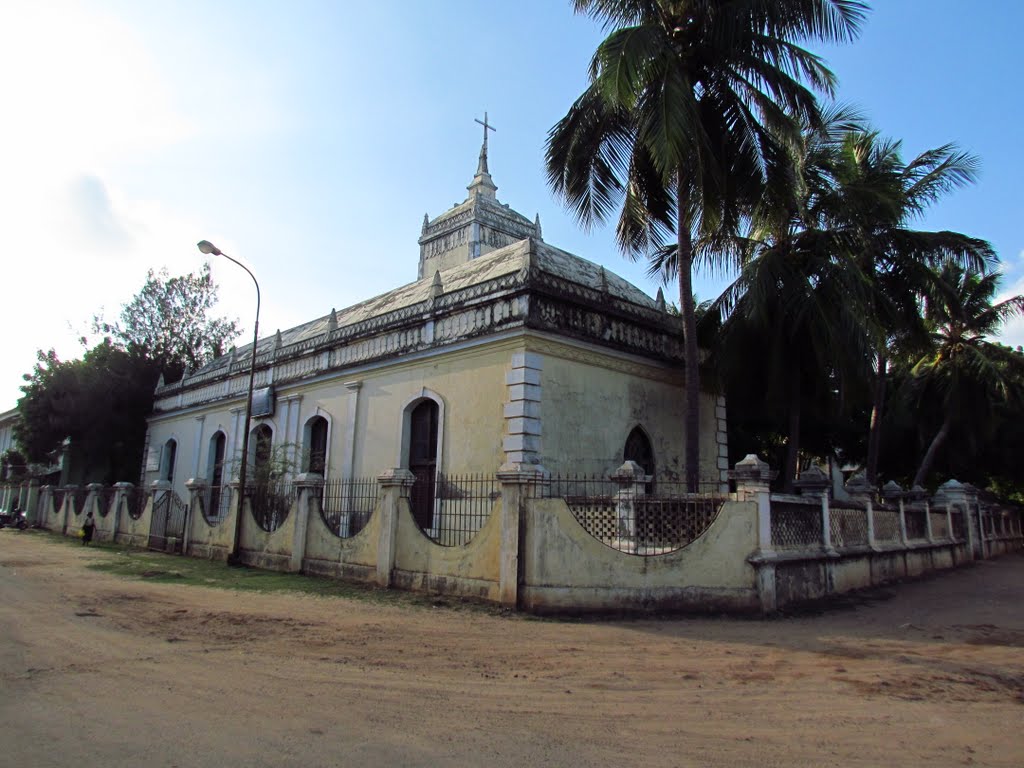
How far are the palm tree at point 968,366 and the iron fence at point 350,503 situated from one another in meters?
17.7

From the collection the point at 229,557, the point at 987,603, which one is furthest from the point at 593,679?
the point at 229,557

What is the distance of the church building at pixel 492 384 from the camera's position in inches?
535

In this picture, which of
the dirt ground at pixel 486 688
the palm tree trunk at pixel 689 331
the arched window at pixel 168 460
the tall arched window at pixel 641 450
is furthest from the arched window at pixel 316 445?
the arched window at pixel 168 460

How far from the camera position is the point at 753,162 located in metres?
13.1

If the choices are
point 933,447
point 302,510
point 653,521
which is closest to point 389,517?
point 302,510

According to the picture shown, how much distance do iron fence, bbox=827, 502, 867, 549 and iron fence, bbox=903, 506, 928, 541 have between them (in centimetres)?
285

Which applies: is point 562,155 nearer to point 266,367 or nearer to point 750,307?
point 750,307

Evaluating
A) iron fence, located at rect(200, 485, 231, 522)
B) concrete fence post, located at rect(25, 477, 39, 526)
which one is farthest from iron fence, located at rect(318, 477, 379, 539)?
concrete fence post, located at rect(25, 477, 39, 526)

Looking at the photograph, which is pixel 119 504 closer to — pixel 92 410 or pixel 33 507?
pixel 92 410

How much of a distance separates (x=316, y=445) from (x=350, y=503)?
410 cm

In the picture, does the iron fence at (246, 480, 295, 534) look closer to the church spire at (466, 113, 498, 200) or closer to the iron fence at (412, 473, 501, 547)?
the iron fence at (412, 473, 501, 547)

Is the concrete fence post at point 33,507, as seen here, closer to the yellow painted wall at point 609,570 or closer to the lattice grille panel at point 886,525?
the yellow painted wall at point 609,570

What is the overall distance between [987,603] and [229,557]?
46.2 feet

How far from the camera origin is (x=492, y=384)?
45.6ft
